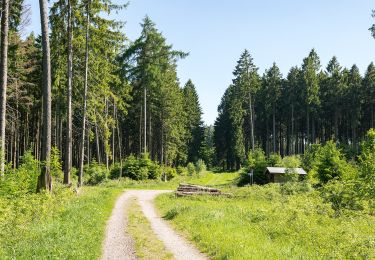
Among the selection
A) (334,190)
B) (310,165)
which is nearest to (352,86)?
(310,165)

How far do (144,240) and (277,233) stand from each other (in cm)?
452

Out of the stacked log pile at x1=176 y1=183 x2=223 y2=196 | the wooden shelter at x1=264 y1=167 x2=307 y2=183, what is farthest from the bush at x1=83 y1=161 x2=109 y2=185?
the wooden shelter at x1=264 y1=167 x2=307 y2=183

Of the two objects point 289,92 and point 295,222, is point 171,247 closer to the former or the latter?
point 295,222

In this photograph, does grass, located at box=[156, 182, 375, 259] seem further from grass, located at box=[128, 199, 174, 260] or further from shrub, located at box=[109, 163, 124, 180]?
shrub, located at box=[109, 163, 124, 180]

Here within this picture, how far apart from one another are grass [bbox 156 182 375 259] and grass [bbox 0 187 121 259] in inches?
130

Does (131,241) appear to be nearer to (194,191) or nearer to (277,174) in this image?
(194,191)

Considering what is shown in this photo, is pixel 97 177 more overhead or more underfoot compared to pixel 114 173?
more underfoot

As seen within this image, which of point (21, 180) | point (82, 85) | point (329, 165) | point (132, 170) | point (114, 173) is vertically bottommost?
point (114, 173)

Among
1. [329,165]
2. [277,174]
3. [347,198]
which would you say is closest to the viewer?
[347,198]

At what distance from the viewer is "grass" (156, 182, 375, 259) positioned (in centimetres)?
1019

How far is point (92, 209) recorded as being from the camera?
1684cm

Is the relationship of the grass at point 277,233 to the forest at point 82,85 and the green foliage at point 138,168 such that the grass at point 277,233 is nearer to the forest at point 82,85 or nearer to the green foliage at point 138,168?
the forest at point 82,85

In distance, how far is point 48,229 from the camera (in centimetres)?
1121

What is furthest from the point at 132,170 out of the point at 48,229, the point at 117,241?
the point at 48,229
